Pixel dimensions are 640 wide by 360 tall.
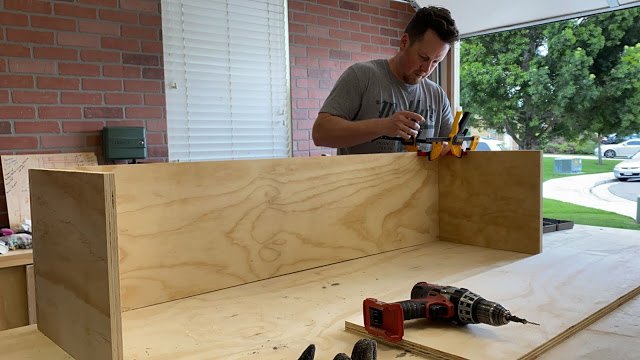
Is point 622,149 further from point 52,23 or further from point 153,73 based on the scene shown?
point 52,23

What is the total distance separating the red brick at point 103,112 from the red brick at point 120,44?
0.34 meters

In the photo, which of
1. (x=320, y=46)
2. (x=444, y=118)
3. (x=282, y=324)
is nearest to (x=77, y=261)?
(x=282, y=324)

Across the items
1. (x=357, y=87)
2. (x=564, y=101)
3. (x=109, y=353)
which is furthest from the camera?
(x=564, y=101)

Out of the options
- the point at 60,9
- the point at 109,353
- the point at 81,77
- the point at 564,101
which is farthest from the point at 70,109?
the point at 564,101

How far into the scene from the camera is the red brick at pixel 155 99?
280 centimetres

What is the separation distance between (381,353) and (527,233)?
84 cm

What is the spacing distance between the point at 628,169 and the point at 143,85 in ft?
10.4

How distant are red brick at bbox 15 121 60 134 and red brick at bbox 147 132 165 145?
1.55ft

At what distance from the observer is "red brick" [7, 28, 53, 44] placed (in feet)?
7.79

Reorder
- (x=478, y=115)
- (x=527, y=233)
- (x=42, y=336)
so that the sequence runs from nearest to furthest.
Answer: (x=42, y=336), (x=527, y=233), (x=478, y=115)

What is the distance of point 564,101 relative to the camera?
3398 mm

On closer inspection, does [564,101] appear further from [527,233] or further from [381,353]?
[381,353]

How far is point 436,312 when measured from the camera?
31.4 inches

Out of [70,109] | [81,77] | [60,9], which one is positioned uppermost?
[60,9]
